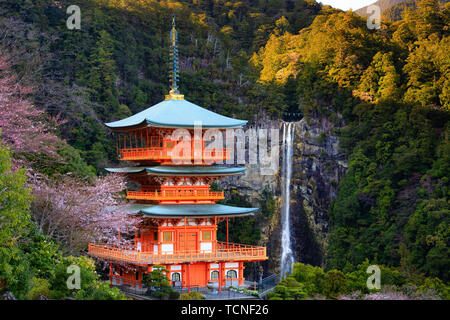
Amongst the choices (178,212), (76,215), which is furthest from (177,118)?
(76,215)

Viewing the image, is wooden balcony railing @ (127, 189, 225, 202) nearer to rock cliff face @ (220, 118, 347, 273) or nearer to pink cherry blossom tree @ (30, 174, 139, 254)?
pink cherry blossom tree @ (30, 174, 139, 254)

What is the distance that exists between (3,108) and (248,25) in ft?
155

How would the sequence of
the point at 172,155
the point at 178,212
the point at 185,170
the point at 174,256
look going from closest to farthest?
the point at 174,256 < the point at 178,212 < the point at 185,170 < the point at 172,155

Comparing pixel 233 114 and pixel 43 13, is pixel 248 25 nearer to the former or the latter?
pixel 233 114

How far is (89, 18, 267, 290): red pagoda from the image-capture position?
27.0m

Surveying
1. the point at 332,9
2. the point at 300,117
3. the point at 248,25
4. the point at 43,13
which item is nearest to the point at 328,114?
the point at 300,117

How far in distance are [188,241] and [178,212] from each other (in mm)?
1649

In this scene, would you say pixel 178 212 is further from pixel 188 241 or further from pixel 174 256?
pixel 174 256

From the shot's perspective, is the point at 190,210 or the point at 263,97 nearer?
the point at 190,210

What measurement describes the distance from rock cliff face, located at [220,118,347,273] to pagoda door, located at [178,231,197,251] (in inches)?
902

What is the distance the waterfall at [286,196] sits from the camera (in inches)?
1956

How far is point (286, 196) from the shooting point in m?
52.0

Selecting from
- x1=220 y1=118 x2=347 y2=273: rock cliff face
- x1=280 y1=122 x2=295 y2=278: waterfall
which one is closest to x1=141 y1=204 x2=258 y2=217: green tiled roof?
x1=280 y1=122 x2=295 y2=278: waterfall

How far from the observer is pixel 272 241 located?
51094mm
